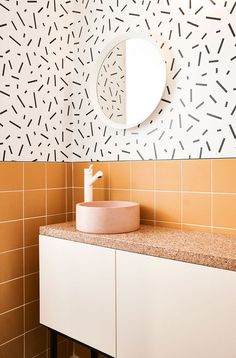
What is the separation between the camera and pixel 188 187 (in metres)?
1.45

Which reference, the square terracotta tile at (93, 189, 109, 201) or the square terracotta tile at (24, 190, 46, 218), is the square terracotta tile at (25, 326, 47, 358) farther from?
the square terracotta tile at (93, 189, 109, 201)

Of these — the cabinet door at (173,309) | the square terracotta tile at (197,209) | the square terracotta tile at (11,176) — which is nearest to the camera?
the cabinet door at (173,309)

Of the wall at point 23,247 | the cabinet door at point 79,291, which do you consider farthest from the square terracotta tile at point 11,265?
the cabinet door at point 79,291

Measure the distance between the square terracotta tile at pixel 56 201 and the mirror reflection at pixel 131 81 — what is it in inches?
20.9

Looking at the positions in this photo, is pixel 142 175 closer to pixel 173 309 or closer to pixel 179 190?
pixel 179 190

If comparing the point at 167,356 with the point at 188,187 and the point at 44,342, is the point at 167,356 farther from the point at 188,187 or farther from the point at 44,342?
the point at 44,342

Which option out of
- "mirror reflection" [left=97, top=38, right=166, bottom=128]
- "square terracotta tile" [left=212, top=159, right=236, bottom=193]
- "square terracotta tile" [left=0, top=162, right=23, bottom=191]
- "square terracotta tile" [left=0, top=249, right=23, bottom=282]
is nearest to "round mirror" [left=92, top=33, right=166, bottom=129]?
"mirror reflection" [left=97, top=38, right=166, bottom=128]

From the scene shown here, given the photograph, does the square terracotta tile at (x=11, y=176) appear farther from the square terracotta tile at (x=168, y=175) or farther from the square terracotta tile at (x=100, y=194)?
the square terracotta tile at (x=168, y=175)

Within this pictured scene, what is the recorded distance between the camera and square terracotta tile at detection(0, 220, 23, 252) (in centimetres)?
154

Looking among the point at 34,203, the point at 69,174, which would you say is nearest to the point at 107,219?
the point at 34,203

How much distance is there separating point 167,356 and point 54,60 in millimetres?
1568

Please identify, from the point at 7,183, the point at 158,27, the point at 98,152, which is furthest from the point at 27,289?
the point at 158,27

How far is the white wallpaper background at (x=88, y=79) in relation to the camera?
1.36m

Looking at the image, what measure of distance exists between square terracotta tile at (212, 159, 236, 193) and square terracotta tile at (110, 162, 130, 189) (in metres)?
0.47
